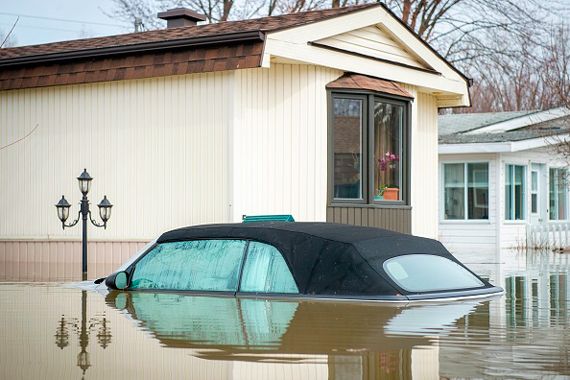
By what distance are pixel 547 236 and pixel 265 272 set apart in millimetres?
19946

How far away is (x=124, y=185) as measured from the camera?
54.5ft

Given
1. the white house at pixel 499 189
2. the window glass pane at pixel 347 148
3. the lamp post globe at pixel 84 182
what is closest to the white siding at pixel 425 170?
the window glass pane at pixel 347 148

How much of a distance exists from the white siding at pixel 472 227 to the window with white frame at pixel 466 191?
137mm

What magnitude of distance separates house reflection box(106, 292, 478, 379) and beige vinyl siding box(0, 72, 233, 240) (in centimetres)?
721

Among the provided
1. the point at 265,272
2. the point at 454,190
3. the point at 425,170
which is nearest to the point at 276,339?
the point at 265,272

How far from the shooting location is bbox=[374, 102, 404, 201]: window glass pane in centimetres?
1725

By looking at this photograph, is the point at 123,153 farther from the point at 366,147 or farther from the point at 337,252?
the point at 337,252

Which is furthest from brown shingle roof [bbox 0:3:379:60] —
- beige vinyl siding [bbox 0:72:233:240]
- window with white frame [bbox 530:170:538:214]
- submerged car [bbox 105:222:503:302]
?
window with white frame [bbox 530:170:538:214]

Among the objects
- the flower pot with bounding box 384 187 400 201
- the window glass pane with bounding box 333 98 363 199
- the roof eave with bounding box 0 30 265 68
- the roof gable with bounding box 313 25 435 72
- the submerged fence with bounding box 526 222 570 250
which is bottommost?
the submerged fence with bounding box 526 222 570 250

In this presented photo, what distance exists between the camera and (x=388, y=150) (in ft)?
57.6

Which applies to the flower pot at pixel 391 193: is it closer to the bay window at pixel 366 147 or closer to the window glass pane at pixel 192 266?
the bay window at pixel 366 147

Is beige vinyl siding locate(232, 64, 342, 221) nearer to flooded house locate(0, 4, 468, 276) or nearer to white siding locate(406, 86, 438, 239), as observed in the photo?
flooded house locate(0, 4, 468, 276)

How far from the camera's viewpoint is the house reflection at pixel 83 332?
628cm

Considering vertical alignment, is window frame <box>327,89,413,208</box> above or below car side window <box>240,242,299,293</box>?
above
